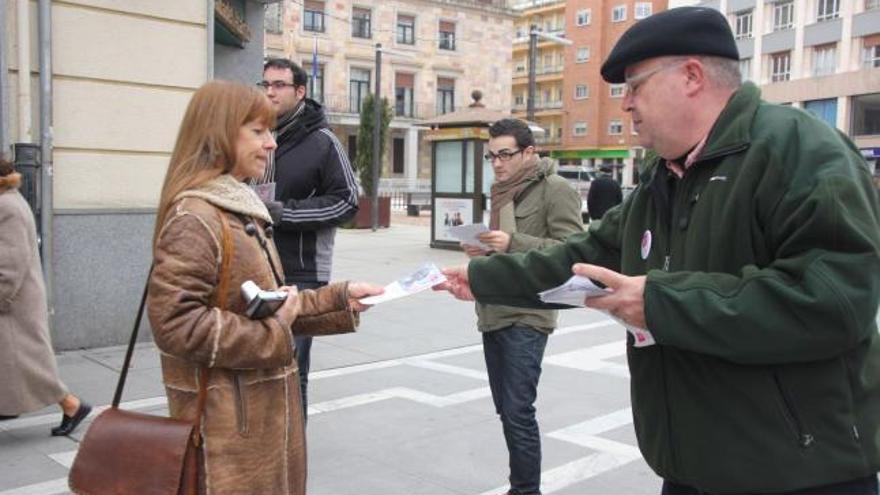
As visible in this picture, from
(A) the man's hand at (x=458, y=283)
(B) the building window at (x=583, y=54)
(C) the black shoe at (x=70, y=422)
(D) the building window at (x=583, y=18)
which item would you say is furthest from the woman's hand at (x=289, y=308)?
(D) the building window at (x=583, y=18)

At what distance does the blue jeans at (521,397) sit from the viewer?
395cm

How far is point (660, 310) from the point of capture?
187 cm

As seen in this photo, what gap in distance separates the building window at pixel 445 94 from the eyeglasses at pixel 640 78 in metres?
52.3

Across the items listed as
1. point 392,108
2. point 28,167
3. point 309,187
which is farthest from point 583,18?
point 309,187

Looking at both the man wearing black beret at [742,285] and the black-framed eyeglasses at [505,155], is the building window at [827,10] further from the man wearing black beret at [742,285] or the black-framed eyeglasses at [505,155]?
the man wearing black beret at [742,285]

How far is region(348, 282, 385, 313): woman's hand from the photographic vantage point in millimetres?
2879

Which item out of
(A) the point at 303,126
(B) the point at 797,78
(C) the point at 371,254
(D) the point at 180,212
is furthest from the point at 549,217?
(B) the point at 797,78

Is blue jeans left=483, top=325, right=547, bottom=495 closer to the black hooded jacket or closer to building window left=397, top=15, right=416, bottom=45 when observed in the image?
the black hooded jacket

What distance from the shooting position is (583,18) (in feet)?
222

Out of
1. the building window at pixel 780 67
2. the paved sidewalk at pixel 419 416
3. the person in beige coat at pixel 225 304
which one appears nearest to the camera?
the person in beige coat at pixel 225 304

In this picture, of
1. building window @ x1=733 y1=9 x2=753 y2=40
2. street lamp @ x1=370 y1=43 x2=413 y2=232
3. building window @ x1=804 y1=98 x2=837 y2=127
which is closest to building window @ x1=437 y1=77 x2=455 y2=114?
building window @ x1=733 y1=9 x2=753 y2=40

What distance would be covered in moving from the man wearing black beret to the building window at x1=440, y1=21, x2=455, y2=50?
171 feet

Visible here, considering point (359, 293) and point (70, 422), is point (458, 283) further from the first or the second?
point (70, 422)

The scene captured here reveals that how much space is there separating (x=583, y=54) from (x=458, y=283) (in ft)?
221
